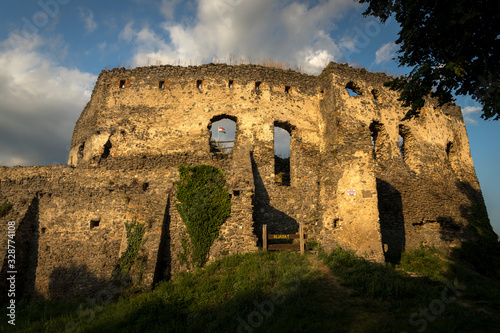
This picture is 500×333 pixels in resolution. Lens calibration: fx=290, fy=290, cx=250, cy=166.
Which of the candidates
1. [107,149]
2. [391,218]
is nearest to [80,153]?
[107,149]

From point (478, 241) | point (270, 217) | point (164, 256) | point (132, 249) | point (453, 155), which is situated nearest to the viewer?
point (132, 249)

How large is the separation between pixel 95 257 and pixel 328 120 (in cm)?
1222

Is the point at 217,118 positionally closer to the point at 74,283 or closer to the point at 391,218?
the point at 74,283

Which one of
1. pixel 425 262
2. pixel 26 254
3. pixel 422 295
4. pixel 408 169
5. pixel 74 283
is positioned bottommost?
pixel 74 283

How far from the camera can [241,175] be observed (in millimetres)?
A: 12164

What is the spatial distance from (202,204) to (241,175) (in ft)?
6.66

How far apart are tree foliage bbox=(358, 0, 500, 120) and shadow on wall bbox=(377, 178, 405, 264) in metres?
7.46

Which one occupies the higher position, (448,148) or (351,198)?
(448,148)

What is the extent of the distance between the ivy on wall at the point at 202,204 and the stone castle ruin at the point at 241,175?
1.10ft

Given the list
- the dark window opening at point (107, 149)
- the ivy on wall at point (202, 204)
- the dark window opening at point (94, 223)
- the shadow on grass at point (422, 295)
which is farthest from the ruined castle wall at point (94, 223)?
the shadow on grass at point (422, 295)

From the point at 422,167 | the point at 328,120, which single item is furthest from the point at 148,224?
the point at 422,167

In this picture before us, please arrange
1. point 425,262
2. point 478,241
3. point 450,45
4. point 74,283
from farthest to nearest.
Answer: point 478,241 < point 425,262 < point 74,283 < point 450,45

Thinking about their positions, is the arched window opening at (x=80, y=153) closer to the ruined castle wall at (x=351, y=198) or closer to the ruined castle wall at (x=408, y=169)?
the ruined castle wall at (x=351, y=198)

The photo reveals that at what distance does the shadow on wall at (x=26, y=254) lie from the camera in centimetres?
1156
